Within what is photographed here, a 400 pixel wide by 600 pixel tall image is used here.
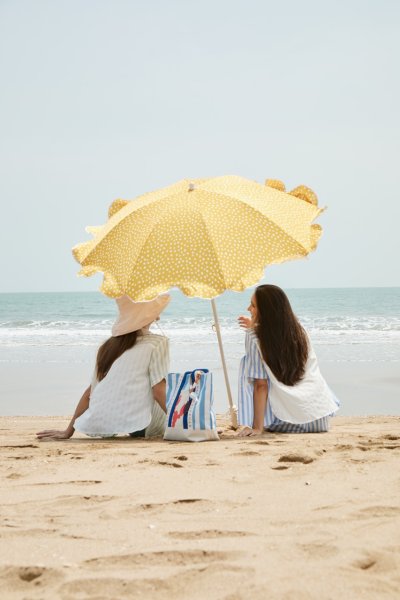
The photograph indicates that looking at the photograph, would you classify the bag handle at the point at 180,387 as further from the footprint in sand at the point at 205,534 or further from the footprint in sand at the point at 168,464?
the footprint in sand at the point at 205,534

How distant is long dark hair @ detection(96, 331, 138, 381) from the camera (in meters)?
5.55

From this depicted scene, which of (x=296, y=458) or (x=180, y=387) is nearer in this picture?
(x=296, y=458)

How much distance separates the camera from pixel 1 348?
17344mm

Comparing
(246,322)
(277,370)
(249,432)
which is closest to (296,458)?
(249,432)

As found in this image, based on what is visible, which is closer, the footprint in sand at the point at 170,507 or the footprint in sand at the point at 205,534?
the footprint in sand at the point at 205,534

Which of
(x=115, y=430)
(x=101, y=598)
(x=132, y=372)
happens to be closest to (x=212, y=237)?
(x=132, y=372)

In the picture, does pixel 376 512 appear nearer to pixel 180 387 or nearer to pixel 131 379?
pixel 180 387

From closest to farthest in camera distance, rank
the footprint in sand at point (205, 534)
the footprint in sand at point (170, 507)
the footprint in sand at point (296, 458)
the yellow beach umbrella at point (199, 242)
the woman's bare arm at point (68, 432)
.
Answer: the footprint in sand at point (205, 534) → the footprint in sand at point (170, 507) → the footprint in sand at point (296, 458) → the yellow beach umbrella at point (199, 242) → the woman's bare arm at point (68, 432)

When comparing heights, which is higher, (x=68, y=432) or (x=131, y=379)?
(x=131, y=379)

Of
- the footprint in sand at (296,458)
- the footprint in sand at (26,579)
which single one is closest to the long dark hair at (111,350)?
the footprint in sand at (296,458)

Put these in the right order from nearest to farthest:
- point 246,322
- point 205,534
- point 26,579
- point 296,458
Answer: point 26,579 → point 205,534 → point 296,458 → point 246,322

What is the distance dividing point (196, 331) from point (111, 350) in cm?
1930

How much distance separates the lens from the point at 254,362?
18.0 feet

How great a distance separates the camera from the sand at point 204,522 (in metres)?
2.53
